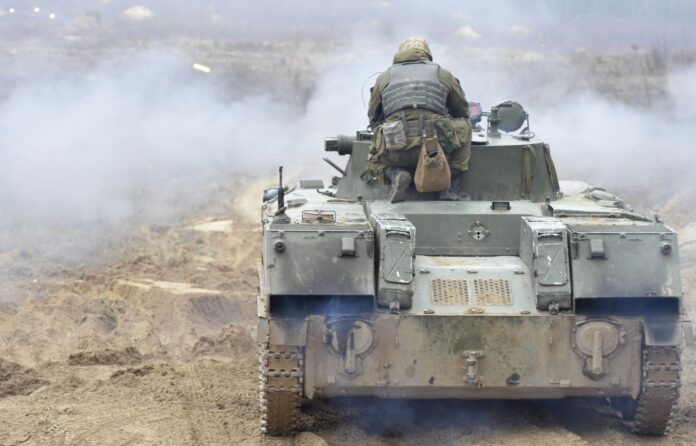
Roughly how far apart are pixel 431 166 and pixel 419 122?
0.43 m

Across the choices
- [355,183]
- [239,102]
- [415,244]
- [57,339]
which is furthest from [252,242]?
[239,102]

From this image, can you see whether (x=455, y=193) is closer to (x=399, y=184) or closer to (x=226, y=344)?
(x=399, y=184)

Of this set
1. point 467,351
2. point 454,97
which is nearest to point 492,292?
point 467,351

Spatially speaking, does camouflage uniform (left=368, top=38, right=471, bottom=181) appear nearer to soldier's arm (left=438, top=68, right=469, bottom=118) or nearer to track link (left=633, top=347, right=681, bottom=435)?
soldier's arm (left=438, top=68, right=469, bottom=118)

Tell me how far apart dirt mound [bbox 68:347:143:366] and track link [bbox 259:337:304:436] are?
3613 mm

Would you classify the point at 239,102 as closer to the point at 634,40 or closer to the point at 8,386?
the point at 634,40

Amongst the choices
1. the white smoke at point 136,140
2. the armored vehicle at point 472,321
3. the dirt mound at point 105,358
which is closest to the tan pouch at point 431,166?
the armored vehicle at point 472,321

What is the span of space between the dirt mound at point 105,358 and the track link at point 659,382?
5.67 m

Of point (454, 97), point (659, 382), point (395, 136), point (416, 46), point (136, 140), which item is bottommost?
point (659, 382)

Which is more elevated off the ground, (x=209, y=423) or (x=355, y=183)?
(x=355, y=183)

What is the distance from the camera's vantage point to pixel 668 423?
35.3 feet

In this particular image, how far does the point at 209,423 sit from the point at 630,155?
1828cm

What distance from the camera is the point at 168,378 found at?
13.3 meters

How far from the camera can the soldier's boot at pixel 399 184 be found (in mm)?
12117
